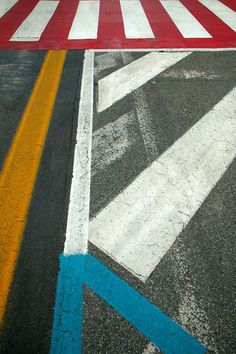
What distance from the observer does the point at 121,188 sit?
2.74 meters

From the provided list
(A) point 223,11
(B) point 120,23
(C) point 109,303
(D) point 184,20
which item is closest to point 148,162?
(C) point 109,303

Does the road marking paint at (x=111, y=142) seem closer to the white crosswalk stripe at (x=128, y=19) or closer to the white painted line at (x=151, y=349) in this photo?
the white painted line at (x=151, y=349)

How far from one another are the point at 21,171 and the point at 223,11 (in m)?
6.73

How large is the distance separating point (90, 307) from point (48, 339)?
32 centimetres

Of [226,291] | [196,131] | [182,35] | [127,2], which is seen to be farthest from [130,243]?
[127,2]

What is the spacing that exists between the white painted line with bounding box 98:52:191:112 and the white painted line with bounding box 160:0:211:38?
1.03 m

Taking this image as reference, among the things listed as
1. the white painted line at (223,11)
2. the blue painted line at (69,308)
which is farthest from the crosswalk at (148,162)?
the white painted line at (223,11)

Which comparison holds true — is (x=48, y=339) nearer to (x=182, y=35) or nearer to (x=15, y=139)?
(x=15, y=139)

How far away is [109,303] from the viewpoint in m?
1.93

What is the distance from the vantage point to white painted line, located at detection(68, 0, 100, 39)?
5676mm

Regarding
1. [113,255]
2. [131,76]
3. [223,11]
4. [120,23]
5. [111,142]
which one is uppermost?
[223,11]

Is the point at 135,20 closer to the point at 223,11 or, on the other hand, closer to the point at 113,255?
the point at 223,11

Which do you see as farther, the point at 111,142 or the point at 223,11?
the point at 223,11

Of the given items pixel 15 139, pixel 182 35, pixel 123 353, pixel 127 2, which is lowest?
pixel 123 353
